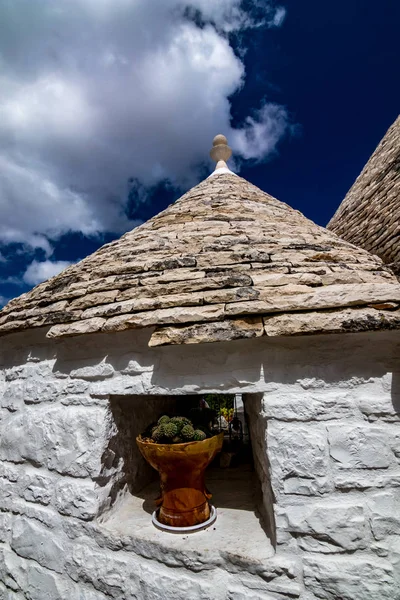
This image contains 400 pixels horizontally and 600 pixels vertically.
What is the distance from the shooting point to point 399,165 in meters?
5.21

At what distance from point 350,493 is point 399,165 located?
17.7 feet

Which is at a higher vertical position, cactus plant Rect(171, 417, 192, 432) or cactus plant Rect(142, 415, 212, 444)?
cactus plant Rect(171, 417, 192, 432)

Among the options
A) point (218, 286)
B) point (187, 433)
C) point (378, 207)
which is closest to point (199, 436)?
point (187, 433)

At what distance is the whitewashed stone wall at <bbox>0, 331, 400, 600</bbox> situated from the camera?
163 centimetres

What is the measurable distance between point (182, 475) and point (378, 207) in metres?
5.20

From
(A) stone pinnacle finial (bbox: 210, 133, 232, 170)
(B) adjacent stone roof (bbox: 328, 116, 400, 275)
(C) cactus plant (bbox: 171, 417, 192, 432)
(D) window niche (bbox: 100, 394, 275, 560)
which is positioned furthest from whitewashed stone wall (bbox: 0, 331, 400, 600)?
(A) stone pinnacle finial (bbox: 210, 133, 232, 170)

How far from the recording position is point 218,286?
81.3 inches

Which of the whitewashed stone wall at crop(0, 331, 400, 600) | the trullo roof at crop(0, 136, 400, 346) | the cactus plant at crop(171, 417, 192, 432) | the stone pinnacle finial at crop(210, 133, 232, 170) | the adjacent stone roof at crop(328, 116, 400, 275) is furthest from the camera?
the stone pinnacle finial at crop(210, 133, 232, 170)

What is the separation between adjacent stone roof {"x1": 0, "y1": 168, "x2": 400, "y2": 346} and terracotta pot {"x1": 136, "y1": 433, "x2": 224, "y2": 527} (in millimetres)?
632

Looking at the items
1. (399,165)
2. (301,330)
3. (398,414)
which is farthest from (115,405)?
(399,165)

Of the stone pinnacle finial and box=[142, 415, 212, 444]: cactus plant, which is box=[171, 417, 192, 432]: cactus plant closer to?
box=[142, 415, 212, 444]: cactus plant

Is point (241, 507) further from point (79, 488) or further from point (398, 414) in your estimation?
point (398, 414)

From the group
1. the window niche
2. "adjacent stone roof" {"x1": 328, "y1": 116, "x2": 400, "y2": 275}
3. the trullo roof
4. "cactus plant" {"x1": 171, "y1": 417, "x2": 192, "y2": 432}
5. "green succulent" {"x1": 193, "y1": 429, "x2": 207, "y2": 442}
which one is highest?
"adjacent stone roof" {"x1": 328, "y1": 116, "x2": 400, "y2": 275}

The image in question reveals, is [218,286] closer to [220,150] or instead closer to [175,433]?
[175,433]
